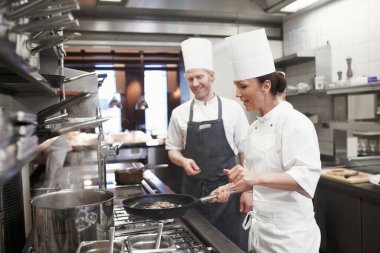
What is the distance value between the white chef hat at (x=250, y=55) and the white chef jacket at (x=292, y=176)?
0.23 metres

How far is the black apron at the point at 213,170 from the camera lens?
101 inches

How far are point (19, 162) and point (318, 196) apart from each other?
3431 mm

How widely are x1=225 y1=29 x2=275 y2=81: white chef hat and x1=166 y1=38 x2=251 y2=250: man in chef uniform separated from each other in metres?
0.68

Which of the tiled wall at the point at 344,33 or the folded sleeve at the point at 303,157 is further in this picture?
the tiled wall at the point at 344,33

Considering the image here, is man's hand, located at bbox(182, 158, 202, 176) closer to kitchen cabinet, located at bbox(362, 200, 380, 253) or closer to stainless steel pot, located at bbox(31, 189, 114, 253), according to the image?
stainless steel pot, located at bbox(31, 189, 114, 253)

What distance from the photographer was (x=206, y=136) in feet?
9.39

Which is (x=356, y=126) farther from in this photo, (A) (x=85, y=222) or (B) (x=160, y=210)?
(A) (x=85, y=222)

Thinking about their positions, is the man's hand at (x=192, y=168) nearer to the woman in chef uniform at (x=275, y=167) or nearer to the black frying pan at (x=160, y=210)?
the woman in chef uniform at (x=275, y=167)

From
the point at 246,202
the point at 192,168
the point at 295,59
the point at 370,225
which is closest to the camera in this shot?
the point at 246,202

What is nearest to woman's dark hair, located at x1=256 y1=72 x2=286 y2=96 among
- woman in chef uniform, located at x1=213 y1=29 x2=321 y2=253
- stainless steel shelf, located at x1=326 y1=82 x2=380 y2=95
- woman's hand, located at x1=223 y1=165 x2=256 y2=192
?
woman in chef uniform, located at x1=213 y1=29 x2=321 y2=253

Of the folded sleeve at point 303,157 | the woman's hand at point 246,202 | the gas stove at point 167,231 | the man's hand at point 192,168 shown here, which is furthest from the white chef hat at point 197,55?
the gas stove at point 167,231

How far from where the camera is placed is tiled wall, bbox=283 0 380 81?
12.6 feet

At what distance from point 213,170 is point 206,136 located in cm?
28

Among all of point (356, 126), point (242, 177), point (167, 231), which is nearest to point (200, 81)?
point (242, 177)
